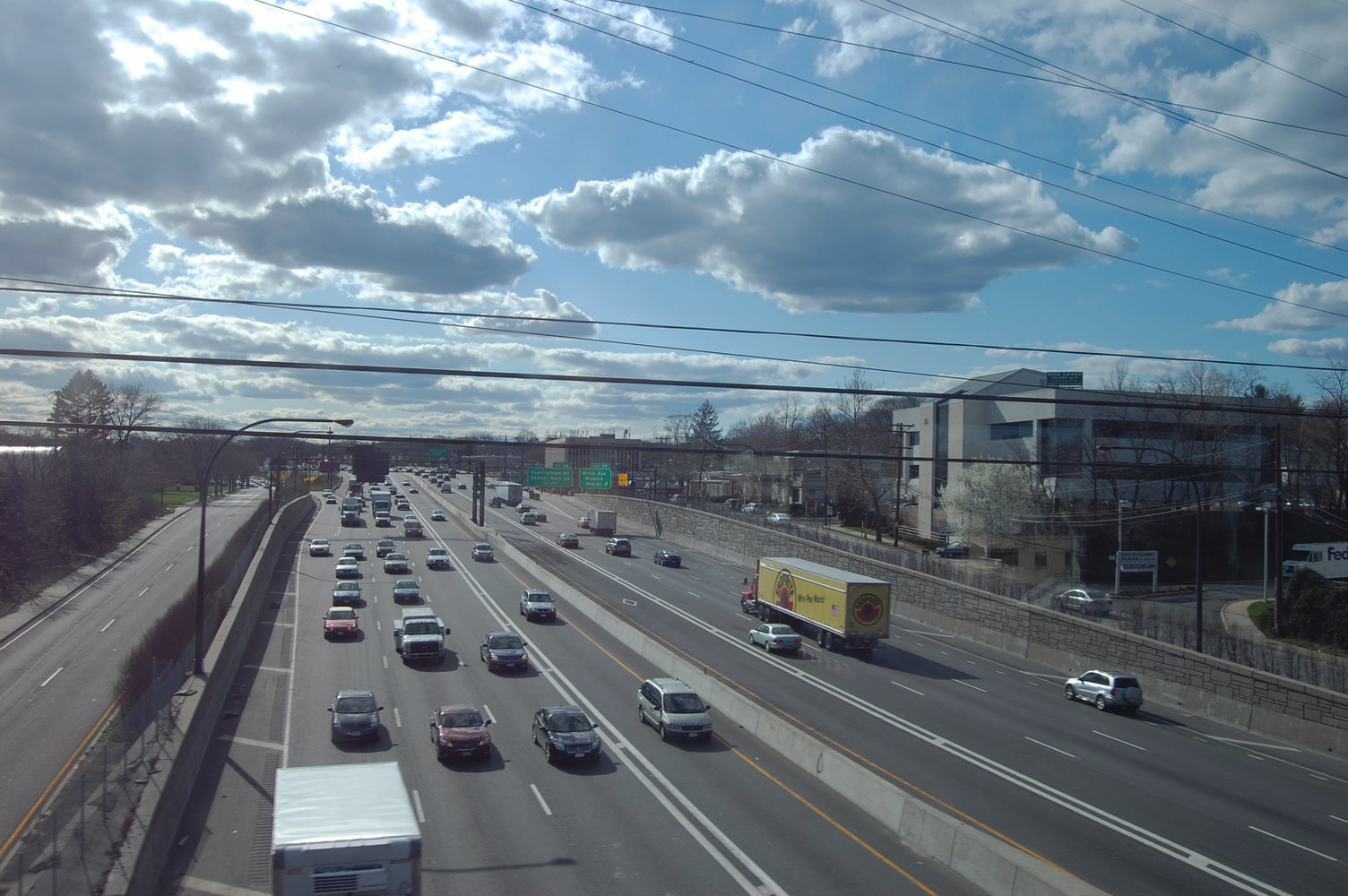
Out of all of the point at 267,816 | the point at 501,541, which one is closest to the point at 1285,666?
the point at 267,816

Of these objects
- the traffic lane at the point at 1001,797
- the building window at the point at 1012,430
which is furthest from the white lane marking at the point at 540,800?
the building window at the point at 1012,430

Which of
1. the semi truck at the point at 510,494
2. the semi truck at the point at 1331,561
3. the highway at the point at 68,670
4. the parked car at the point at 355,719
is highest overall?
the semi truck at the point at 1331,561

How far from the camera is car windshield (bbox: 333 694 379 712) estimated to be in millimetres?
21969

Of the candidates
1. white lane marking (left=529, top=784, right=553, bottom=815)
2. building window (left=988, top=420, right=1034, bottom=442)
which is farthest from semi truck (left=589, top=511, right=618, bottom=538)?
white lane marking (left=529, top=784, right=553, bottom=815)

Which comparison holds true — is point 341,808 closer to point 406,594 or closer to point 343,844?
point 343,844

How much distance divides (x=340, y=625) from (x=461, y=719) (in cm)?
1690

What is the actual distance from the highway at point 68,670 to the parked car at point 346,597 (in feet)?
26.5

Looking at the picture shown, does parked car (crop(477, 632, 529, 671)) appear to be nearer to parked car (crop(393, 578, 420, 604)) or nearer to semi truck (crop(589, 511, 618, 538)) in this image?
parked car (crop(393, 578, 420, 604))

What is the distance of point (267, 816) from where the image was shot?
16.8m

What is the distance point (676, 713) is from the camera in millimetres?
22828

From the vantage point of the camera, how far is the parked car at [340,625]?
35.0 m

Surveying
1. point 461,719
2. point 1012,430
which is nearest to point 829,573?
point 461,719

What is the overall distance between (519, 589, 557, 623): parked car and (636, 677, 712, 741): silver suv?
16636 mm

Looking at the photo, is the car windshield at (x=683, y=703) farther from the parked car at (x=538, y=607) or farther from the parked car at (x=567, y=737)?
the parked car at (x=538, y=607)
